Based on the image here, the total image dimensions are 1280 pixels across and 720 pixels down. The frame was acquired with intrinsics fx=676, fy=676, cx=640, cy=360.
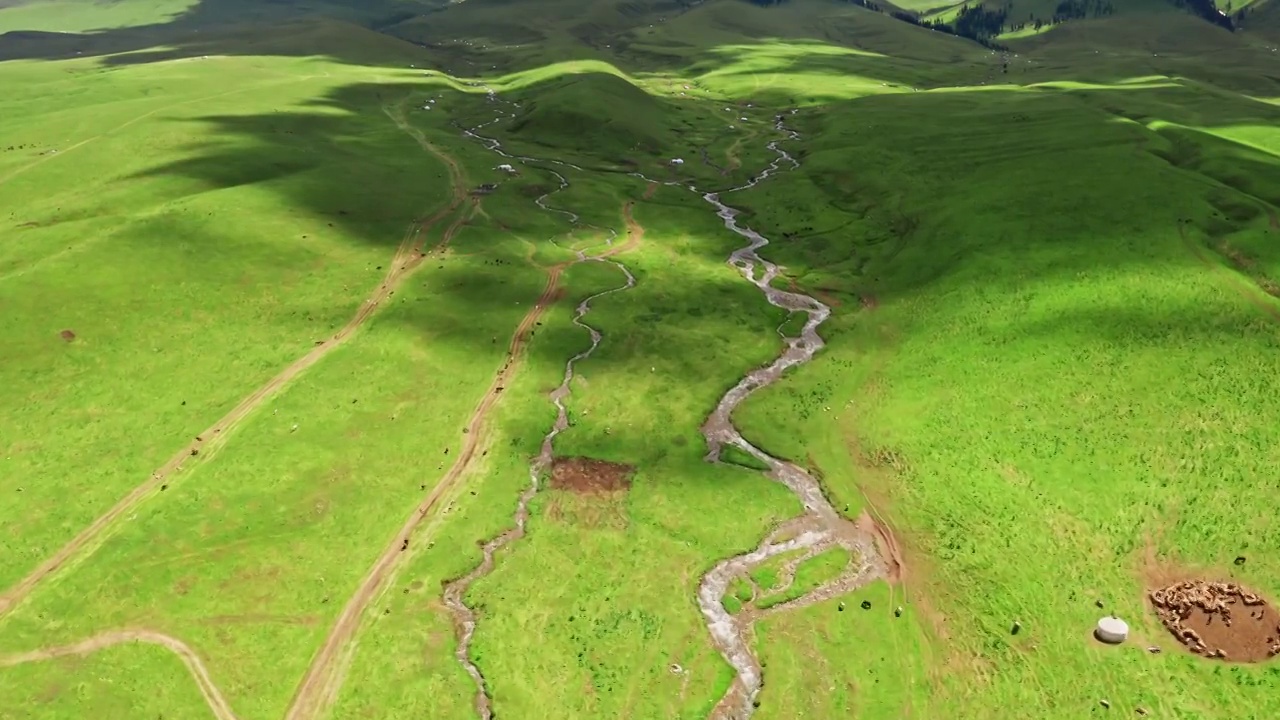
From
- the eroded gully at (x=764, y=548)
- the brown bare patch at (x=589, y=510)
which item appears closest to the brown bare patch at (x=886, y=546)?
the eroded gully at (x=764, y=548)

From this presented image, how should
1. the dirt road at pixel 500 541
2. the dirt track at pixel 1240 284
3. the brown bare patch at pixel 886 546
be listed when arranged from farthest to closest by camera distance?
1. the dirt track at pixel 1240 284
2. the brown bare patch at pixel 886 546
3. the dirt road at pixel 500 541

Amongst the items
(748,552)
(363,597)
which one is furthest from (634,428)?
(363,597)

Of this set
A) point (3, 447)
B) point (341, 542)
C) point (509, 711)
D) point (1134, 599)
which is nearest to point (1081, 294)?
point (1134, 599)

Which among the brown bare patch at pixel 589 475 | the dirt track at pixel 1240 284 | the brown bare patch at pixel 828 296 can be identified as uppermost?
the dirt track at pixel 1240 284

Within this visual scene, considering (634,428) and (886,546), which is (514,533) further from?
(886,546)

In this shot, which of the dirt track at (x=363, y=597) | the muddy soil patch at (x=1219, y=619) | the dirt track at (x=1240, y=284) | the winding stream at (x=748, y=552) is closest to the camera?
the dirt track at (x=363, y=597)

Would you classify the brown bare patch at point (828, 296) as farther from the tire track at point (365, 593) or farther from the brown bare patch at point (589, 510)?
the brown bare patch at point (589, 510)

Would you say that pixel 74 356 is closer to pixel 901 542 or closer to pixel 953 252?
pixel 901 542
